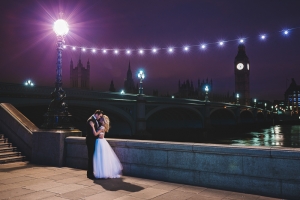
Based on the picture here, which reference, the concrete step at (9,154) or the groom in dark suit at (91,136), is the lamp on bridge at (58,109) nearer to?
the concrete step at (9,154)

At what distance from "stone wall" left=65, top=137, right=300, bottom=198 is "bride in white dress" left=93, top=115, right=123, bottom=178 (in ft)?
1.53

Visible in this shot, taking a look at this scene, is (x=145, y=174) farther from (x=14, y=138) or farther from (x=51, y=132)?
(x=14, y=138)

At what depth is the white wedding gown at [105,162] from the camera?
735 centimetres

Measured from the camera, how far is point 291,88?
630 ft

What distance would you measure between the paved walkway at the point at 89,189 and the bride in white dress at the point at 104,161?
0.84ft

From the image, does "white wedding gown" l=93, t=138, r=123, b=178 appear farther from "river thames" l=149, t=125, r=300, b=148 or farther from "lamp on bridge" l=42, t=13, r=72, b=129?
"river thames" l=149, t=125, r=300, b=148

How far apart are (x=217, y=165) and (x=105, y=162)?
2973 mm

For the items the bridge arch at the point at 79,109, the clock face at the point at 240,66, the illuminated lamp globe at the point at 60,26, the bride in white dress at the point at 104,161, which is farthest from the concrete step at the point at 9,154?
the clock face at the point at 240,66

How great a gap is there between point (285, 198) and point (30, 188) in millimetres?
5631

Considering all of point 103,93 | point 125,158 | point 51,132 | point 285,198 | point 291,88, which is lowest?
point 285,198

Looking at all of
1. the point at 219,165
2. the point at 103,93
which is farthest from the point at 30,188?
the point at 103,93

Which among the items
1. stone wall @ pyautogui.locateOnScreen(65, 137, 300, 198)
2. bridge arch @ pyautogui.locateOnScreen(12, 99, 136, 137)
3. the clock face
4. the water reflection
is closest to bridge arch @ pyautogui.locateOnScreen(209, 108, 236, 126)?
the water reflection

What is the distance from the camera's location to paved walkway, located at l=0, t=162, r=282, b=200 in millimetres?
5746

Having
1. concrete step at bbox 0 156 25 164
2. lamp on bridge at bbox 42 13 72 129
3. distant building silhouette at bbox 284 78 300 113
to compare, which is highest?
distant building silhouette at bbox 284 78 300 113
